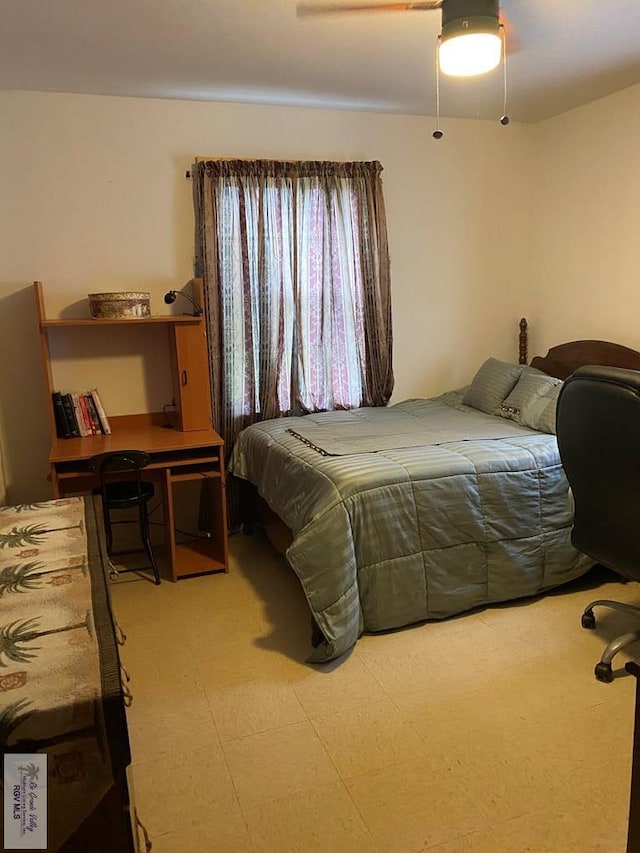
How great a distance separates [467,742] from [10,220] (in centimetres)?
310

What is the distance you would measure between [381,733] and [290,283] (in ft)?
7.94

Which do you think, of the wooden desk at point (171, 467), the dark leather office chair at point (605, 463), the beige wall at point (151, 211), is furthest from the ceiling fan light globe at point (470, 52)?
the wooden desk at point (171, 467)

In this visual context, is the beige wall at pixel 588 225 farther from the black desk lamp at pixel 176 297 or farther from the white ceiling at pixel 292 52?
the black desk lamp at pixel 176 297

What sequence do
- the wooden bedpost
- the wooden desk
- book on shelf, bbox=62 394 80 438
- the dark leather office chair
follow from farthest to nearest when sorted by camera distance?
the wooden bedpost, book on shelf, bbox=62 394 80 438, the wooden desk, the dark leather office chair

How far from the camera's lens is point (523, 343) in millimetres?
4367

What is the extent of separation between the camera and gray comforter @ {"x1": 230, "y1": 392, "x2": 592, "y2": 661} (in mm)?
2498

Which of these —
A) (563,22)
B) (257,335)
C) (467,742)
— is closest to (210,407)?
(257,335)

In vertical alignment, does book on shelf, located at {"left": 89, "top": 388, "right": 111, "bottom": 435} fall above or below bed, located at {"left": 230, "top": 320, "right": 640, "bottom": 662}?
above

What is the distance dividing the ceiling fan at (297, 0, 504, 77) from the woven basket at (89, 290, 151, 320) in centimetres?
148

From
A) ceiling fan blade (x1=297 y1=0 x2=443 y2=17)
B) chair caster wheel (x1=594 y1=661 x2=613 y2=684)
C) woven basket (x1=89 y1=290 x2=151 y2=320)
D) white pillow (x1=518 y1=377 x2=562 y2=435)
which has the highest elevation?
ceiling fan blade (x1=297 y1=0 x2=443 y2=17)

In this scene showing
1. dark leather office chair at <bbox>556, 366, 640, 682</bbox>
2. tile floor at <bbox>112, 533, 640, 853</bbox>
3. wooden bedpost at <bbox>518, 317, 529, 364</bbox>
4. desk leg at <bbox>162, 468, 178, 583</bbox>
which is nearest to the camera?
tile floor at <bbox>112, 533, 640, 853</bbox>

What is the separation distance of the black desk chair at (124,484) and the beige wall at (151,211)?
0.55 meters

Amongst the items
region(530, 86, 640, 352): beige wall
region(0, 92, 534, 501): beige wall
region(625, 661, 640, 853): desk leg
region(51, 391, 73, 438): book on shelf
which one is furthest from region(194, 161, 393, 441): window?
region(625, 661, 640, 853): desk leg

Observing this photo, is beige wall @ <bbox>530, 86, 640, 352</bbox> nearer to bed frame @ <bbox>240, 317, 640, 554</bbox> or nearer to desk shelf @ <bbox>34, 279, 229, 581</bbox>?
bed frame @ <bbox>240, 317, 640, 554</bbox>
